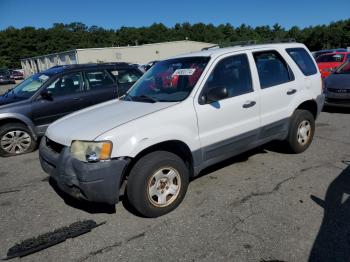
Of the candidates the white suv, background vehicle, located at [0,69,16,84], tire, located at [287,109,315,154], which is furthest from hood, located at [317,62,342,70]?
background vehicle, located at [0,69,16,84]

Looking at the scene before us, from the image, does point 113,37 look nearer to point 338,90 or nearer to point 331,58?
point 331,58

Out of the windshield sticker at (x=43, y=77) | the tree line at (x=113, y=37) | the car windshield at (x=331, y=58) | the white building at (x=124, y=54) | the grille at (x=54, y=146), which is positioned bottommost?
the grille at (x=54, y=146)

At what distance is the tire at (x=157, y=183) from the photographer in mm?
3387

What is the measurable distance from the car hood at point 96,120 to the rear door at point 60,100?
265 centimetres

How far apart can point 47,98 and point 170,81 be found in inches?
136

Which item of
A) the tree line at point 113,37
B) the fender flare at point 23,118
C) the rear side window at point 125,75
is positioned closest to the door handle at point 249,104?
the rear side window at point 125,75

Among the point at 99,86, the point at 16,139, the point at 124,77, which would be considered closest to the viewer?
the point at 16,139

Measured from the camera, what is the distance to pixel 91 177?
3.18 metres

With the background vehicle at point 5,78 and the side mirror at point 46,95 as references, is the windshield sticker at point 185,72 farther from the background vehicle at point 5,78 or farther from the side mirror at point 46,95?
the background vehicle at point 5,78

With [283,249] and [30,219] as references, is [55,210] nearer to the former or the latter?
[30,219]

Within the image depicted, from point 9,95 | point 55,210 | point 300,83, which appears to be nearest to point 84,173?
point 55,210

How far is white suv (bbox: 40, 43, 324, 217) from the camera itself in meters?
3.28

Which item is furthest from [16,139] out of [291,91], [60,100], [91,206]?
[291,91]

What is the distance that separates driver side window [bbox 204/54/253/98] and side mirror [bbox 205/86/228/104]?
143 mm
